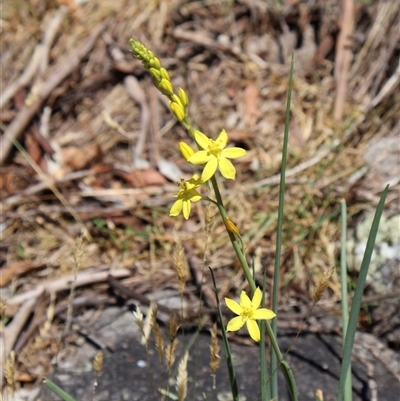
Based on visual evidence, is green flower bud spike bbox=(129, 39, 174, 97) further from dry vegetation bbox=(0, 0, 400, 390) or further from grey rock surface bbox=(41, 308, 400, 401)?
dry vegetation bbox=(0, 0, 400, 390)

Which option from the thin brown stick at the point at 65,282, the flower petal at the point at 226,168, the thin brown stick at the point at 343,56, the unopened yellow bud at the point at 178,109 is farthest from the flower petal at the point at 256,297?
the thin brown stick at the point at 343,56

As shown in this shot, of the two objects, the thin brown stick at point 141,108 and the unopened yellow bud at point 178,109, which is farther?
the thin brown stick at point 141,108

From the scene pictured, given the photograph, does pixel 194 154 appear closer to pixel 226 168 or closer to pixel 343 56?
pixel 226 168

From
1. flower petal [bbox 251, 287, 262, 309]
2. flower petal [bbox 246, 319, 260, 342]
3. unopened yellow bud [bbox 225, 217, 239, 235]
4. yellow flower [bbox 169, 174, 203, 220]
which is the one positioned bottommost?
flower petal [bbox 246, 319, 260, 342]

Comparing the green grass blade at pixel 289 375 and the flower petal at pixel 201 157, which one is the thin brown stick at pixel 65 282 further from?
the flower petal at pixel 201 157

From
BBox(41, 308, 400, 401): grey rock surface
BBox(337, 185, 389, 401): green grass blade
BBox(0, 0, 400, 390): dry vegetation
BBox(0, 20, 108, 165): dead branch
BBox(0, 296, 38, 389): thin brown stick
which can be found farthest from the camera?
BBox(0, 20, 108, 165): dead branch

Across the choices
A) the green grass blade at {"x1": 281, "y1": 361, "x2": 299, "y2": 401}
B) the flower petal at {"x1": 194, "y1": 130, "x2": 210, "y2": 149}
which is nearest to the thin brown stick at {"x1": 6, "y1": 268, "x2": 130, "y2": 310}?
the green grass blade at {"x1": 281, "y1": 361, "x2": 299, "y2": 401}

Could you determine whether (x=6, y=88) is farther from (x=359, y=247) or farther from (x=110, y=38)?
(x=359, y=247)
